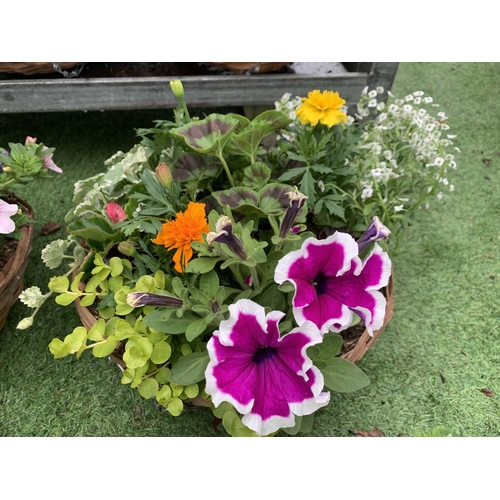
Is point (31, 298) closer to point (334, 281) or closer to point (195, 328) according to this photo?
point (195, 328)

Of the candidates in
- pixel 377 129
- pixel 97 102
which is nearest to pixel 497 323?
pixel 377 129

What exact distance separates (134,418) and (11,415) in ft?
1.06

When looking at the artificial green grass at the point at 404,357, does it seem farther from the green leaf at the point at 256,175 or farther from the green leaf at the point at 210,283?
the green leaf at the point at 256,175

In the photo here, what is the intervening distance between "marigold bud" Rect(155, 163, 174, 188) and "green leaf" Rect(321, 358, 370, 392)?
51 centimetres

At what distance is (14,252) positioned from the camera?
4.07 feet

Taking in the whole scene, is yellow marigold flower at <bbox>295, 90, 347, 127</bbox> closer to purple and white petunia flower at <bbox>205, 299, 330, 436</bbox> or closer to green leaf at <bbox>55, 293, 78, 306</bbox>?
purple and white petunia flower at <bbox>205, 299, 330, 436</bbox>

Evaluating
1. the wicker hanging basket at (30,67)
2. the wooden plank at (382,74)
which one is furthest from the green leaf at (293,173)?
the wicker hanging basket at (30,67)

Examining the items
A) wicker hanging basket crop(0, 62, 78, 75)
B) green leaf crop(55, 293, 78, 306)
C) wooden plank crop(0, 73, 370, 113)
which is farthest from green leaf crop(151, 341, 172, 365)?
wicker hanging basket crop(0, 62, 78, 75)

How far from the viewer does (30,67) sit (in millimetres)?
1627

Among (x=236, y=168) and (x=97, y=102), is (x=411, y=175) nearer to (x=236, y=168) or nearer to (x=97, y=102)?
(x=236, y=168)

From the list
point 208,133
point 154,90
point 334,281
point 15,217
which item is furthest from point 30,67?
point 334,281

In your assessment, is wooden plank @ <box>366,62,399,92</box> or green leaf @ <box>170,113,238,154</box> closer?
green leaf @ <box>170,113,238,154</box>

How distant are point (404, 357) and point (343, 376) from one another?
0.48m

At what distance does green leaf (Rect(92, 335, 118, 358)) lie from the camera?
0.97 meters
